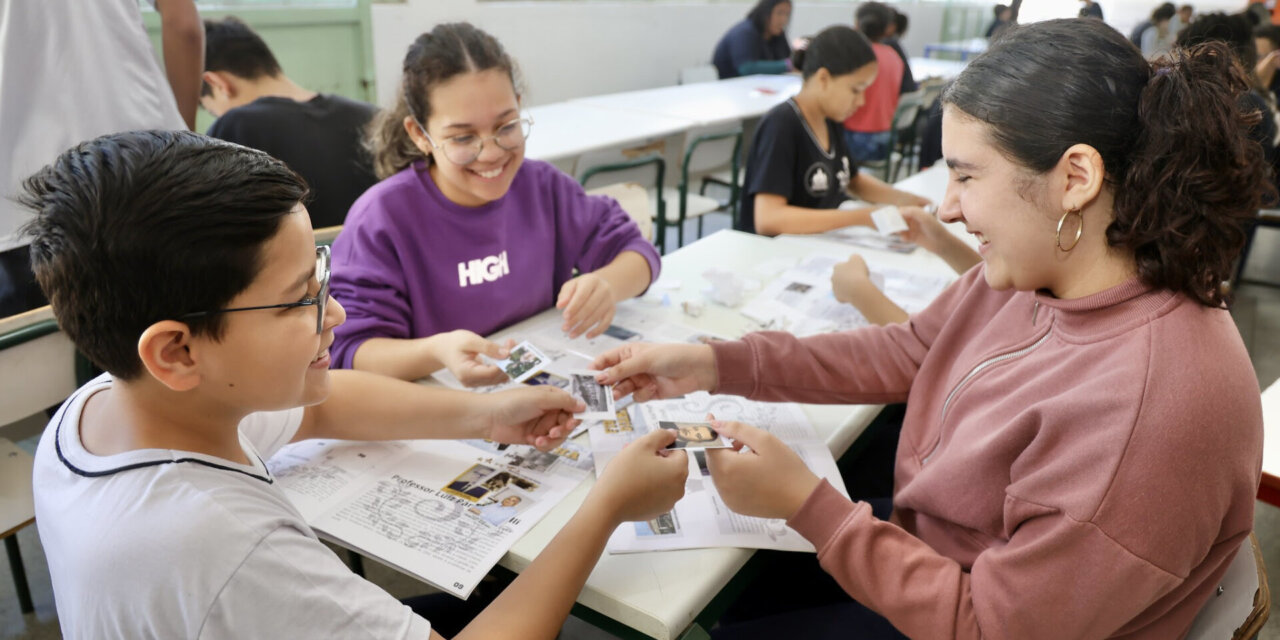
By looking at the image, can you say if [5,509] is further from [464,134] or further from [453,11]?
[453,11]

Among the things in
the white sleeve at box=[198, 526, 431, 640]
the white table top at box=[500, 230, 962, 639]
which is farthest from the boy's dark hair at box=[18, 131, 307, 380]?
the white table top at box=[500, 230, 962, 639]

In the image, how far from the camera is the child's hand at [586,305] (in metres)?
1.75

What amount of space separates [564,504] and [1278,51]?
6644mm

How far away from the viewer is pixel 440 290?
5.96ft

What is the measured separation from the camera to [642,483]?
3.73 ft

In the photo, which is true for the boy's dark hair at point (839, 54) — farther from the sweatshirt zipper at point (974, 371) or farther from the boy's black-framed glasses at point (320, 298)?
the boy's black-framed glasses at point (320, 298)

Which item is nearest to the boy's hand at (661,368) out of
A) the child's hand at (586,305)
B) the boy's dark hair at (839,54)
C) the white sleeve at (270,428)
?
the child's hand at (586,305)

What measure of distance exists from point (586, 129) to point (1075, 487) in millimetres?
3612

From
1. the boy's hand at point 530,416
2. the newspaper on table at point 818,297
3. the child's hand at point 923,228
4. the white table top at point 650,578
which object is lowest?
the white table top at point 650,578

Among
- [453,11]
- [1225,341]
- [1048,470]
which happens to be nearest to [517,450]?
[1048,470]

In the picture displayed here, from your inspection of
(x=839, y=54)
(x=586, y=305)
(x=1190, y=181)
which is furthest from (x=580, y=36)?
(x=1190, y=181)

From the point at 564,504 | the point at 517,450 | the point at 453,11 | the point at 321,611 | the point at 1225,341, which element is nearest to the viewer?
the point at 321,611

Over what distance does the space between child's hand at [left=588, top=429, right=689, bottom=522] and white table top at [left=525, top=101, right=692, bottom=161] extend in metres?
2.47

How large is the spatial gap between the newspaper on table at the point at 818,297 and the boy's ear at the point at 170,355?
53.2 inches
